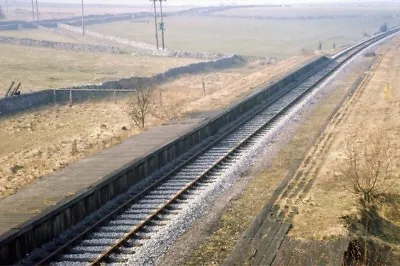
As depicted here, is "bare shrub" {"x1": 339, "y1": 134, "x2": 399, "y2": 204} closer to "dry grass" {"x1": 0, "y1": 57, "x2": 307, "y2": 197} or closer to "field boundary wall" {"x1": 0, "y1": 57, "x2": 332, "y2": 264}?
"field boundary wall" {"x1": 0, "y1": 57, "x2": 332, "y2": 264}

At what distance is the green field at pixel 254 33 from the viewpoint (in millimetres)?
93425

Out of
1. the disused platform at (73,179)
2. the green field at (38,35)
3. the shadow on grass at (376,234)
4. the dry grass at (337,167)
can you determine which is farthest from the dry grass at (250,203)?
the green field at (38,35)

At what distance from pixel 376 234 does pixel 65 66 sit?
53653 mm

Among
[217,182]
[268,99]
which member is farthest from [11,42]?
[217,182]

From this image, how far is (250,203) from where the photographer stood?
17844 millimetres

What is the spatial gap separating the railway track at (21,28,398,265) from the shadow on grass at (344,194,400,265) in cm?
496

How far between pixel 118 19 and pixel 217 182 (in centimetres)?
13268

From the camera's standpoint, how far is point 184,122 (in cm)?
2852

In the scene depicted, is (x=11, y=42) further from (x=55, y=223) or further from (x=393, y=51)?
(x=55, y=223)

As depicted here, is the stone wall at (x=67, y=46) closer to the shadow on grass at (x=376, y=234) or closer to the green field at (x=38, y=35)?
the green field at (x=38, y=35)

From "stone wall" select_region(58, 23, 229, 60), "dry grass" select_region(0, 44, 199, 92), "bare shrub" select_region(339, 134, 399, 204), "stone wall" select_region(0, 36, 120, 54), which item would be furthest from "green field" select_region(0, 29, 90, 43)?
"bare shrub" select_region(339, 134, 399, 204)

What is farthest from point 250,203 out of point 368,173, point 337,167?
point 337,167

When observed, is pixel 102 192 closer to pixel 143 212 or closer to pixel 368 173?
pixel 143 212

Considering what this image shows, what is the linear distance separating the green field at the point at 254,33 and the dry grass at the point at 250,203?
57.1 m
